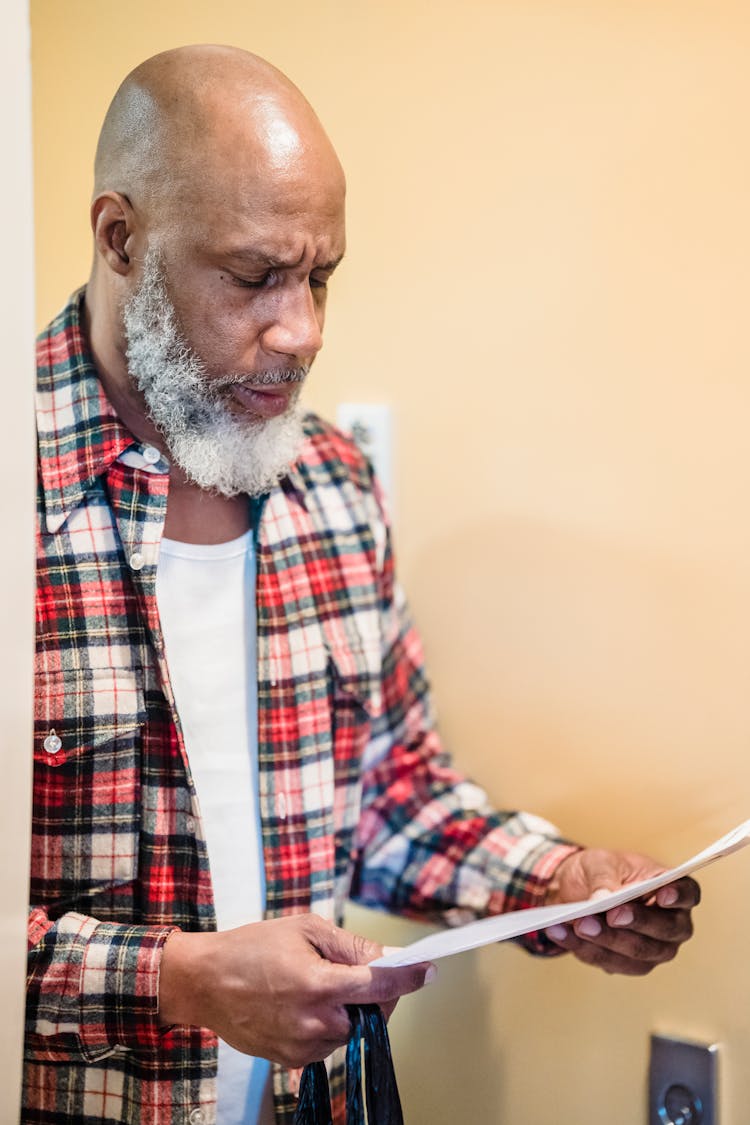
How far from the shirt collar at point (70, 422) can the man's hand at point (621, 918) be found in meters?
0.61

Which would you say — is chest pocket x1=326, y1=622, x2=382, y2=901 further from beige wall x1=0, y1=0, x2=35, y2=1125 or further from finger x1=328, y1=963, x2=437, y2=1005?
beige wall x1=0, y1=0, x2=35, y2=1125

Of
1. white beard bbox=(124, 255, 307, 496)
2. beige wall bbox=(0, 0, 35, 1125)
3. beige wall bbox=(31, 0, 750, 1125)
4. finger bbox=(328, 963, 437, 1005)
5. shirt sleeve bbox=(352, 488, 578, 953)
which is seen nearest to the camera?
beige wall bbox=(0, 0, 35, 1125)

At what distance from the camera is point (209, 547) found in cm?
109

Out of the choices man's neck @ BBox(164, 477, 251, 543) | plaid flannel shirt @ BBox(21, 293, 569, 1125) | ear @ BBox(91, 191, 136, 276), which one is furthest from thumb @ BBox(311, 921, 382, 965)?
ear @ BBox(91, 191, 136, 276)

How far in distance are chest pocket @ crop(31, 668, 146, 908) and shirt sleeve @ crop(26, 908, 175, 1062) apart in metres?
0.05

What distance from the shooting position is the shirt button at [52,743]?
96cm

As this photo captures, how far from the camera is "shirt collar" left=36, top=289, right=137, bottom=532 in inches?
39.6

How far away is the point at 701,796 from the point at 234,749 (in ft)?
1.56

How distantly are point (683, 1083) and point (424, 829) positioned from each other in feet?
1.18

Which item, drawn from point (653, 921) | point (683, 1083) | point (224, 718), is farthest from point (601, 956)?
point (224, 718)

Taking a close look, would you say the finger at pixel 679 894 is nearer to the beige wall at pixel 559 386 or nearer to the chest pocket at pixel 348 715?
the beige wall at pixel 559 386

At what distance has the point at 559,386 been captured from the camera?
121 cm

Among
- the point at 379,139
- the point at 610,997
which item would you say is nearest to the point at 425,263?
the point at 379,139

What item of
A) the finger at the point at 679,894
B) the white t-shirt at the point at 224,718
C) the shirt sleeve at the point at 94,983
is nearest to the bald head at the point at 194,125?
the white t-shirt at the point at 224,718
